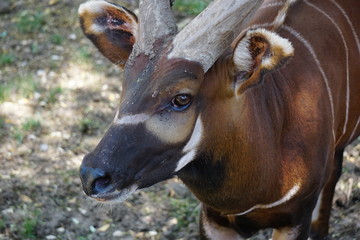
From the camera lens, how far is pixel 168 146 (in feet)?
10.2

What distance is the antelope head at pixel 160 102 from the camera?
9.93 feet

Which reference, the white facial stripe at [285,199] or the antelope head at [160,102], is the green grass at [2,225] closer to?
the white facial stripe at [285,199]

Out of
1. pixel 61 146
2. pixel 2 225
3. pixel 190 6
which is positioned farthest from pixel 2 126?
pixel 190 6

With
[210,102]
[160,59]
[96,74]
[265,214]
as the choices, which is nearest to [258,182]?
[265,214]

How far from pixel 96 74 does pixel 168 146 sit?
12.9 feet

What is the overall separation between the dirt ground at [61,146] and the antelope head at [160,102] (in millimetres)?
1674

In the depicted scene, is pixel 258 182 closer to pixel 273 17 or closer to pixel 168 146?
pixel 168 146

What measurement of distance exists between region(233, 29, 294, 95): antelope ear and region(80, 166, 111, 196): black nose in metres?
0.73

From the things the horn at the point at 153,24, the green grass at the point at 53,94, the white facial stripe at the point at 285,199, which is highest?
the horn at the point at 153,24

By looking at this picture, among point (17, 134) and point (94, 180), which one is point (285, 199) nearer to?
point (94, 180)

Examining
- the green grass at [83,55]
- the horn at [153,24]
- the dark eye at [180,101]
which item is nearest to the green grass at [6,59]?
the green grass at [83,55]

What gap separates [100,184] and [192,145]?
463mm

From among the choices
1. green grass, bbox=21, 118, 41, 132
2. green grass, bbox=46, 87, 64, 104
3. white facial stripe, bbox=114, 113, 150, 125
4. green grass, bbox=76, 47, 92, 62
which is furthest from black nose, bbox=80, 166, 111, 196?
green grass, bbox=76, 47, 92, 62

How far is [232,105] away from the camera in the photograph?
10.8ft
